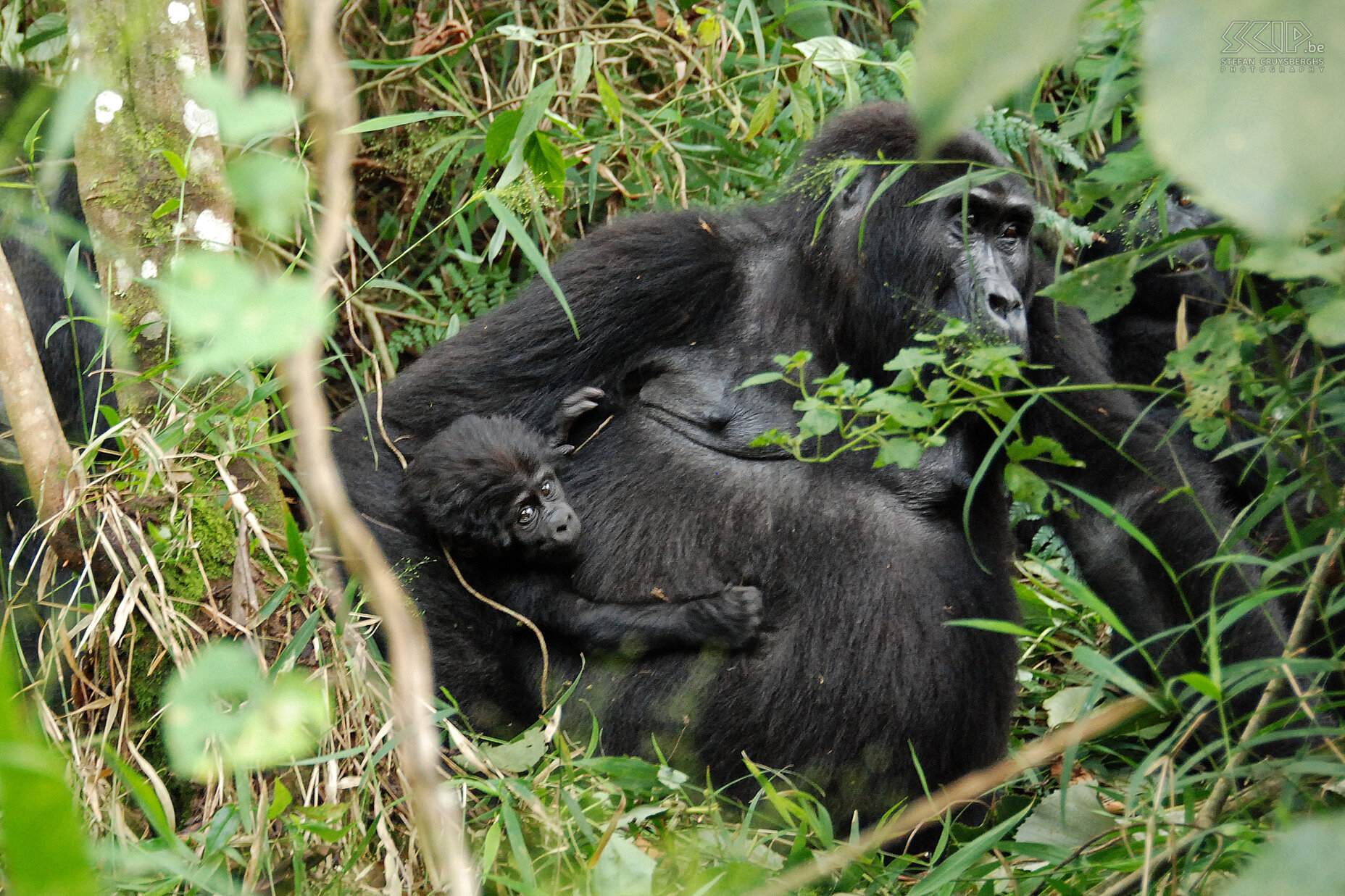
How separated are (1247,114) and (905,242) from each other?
1.95 metres

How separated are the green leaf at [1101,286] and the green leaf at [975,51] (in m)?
0.96

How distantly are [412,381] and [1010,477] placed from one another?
1369 millimetres

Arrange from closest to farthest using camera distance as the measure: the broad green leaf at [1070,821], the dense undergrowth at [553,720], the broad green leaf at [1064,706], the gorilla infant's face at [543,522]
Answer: the dense undergrowth at [553,720]
the broad green leaf at [1070,821]
the gorilla infant's face at [543,522]
the broad green leaf at [1064,706]

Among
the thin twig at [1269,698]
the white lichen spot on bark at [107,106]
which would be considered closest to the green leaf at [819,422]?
the thin twig at [1269,698]

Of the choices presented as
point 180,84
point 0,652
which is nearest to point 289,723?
point 0,652

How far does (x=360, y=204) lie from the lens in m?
3.66

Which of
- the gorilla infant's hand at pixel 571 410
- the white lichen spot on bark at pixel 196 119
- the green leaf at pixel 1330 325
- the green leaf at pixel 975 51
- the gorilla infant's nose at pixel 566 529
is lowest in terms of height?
the gorilla infant's nose at pixel 566 529

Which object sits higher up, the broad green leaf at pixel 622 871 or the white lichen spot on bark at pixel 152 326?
the white lichen spot on bark at pixel 152 326

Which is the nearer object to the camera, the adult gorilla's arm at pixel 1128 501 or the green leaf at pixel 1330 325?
the green leaf at pixel 1330 325

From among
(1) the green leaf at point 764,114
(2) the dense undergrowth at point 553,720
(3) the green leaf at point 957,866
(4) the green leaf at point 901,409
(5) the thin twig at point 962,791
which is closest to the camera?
(2) the dense undergrowth at point 553,720

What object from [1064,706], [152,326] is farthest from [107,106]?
[1064,706]

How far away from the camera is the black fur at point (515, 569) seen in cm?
227

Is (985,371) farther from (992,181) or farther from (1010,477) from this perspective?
(992,181)

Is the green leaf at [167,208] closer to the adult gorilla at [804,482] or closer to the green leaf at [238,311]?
the adult gorilla at [804,482]
